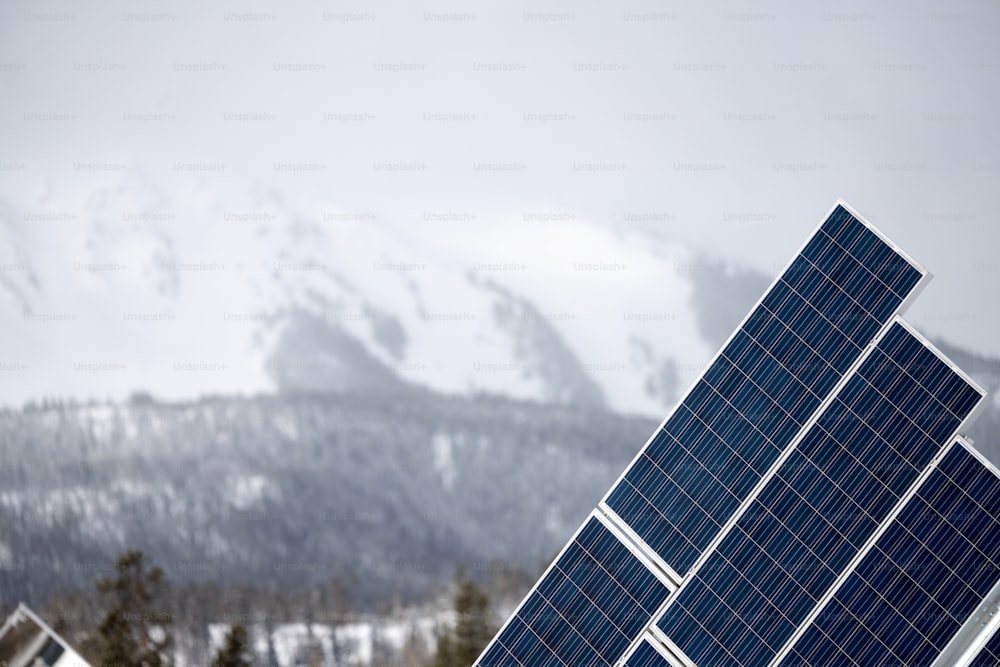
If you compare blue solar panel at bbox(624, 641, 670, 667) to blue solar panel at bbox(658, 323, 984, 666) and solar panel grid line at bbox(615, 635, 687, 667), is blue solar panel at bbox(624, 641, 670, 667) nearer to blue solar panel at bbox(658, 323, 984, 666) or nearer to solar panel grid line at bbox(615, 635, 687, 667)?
solar panel grid line at bbox(615, 635, 687, 667)

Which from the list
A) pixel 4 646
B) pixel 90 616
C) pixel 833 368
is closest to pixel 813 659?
pixel 833 368

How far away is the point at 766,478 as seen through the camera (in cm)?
6169

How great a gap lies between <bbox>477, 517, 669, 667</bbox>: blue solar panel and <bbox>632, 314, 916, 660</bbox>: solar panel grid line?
0.92m

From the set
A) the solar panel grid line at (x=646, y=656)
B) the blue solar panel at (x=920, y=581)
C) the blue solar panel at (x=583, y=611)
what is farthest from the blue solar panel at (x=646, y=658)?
the blue solar panel at (x=920, y=581)

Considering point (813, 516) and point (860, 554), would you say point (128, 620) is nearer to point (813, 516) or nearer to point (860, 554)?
point (813, 516)

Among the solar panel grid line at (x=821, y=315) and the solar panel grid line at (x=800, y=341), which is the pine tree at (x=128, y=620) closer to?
Answer: the solar panel grid line at (x=800, y=341)

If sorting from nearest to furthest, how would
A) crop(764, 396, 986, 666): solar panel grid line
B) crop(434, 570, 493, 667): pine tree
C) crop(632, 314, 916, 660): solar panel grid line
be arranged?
crop(764, 396, 986, 666): solar panel grid line
crop(632, 314, 916, 660): solar panel grid line
crop(434, 570, 493, 667): pine tree

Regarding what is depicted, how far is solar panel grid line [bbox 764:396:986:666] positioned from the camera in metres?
59.2

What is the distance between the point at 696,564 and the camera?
200 feet

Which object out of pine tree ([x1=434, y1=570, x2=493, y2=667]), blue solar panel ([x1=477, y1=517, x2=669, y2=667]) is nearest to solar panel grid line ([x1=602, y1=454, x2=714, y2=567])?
blue solar panel ([x1=477, y1=517, x2=669, y2=667])

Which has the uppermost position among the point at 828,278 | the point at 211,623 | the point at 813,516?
the point at 828,278

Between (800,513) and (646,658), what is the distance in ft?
29.4

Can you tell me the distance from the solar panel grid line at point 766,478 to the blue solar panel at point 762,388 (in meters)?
0.24

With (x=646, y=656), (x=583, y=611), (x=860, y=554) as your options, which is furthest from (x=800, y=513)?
(x=583, y=611)
